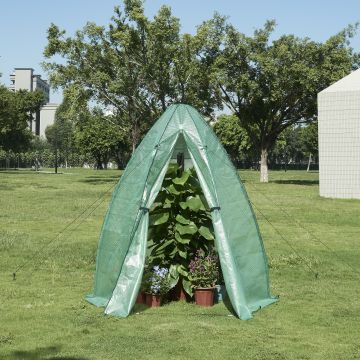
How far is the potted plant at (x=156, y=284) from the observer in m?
9.15

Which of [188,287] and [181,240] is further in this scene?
[188,287]

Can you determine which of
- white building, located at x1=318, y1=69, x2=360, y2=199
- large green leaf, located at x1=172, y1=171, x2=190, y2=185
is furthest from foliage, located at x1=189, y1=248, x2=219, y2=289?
white building, located at x1=318, y1=69, x2=360, y2=199

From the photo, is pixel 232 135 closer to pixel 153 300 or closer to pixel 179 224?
pixel 179 224

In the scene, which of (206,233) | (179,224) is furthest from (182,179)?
(206,233)

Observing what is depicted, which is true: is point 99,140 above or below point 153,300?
above

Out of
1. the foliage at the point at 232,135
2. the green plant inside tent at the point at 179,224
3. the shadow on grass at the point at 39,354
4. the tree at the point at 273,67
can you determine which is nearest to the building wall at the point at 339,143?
the tree at the point at 273,67

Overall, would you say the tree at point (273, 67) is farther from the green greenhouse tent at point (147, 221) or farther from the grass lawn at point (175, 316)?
the green greenhouse tent at point (147, 221)

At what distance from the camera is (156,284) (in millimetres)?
9164

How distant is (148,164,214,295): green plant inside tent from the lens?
930 cm

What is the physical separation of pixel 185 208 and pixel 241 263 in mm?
1293

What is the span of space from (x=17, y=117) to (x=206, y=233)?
2843 inches

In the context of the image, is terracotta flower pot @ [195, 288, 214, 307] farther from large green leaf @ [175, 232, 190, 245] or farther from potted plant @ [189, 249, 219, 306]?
large green leaf @ [175, 232, 190, 245]

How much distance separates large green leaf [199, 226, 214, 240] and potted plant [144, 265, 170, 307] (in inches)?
33.5

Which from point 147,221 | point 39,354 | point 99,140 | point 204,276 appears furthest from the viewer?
point 99,140
